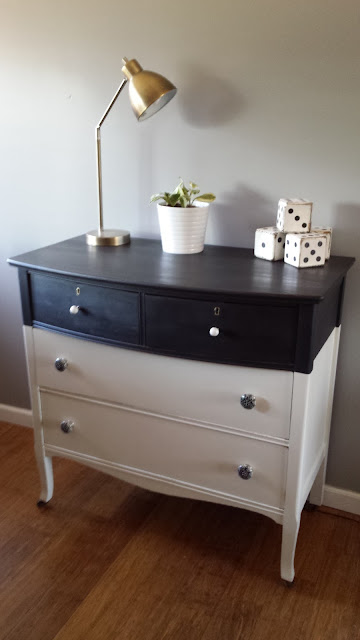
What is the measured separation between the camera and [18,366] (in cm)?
253

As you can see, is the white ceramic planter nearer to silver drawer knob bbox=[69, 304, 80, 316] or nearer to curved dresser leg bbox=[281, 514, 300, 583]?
silver drawer knob bbox=[69, 304, 80, 316]

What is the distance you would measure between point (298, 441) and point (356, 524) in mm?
625

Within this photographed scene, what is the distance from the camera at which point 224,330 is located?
1525 mm

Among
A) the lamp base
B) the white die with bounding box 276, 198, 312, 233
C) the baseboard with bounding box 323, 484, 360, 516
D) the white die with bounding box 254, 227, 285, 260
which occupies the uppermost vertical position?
the white die with bounding box 276, 198, 312, 233

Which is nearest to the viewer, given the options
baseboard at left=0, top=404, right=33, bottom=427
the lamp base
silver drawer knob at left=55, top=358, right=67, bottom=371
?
silver drawer knob at left=55, top=358, right=67, bottom=371

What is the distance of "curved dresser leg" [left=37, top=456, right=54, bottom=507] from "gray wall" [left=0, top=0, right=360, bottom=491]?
836 millimetres

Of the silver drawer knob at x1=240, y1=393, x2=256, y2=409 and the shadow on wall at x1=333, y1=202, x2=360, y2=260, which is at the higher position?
the shadow on wall at x1=333, y1=202, x2=360, y2=260

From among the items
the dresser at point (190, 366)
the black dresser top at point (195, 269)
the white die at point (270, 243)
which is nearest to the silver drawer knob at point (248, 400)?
the dresser at point (190, 366)

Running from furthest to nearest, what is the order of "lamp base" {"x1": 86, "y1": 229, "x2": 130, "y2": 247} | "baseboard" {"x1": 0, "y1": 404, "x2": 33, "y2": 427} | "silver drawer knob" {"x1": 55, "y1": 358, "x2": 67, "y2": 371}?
"baseboard" {"x1": 0, "y1": 404, "x2": 33, "y2": 427} → "lamp base" {"x1": 86, "y1": 229, "x2": 130, "y2": 247} → "silver drawer knob" {"x1": 55, "y1": 358, "x2": 67, "y2": 371}

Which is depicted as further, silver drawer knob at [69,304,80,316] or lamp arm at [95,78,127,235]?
lamp arm at [95,78,127,235]

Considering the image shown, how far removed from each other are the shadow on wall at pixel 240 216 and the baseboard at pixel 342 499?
902 mm

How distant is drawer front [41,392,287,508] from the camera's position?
1.64 metres

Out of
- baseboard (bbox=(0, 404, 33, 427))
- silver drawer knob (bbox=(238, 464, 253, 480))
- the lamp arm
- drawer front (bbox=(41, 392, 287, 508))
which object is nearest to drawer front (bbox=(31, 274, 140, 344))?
drawer front (bbox=(41, 392, 287, 508))

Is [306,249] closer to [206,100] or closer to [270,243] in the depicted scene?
[270,243]
